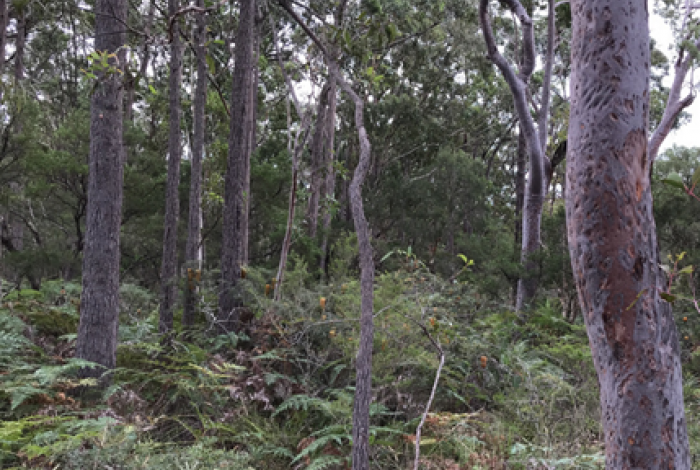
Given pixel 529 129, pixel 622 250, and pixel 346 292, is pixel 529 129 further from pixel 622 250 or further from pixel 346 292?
pixel 622 250

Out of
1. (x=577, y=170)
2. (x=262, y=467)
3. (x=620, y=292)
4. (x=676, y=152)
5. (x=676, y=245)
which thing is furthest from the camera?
(x=676, y=152)

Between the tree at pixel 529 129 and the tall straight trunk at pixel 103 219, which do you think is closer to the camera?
the tall straight trunk at pixel 103 219

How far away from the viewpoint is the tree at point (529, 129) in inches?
347

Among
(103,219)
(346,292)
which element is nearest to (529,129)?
(346,292)

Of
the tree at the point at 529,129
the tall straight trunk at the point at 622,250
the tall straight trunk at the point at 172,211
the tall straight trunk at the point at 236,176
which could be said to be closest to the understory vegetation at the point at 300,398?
the tall straight trunk at the point at 236,176

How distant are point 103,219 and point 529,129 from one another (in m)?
6.84

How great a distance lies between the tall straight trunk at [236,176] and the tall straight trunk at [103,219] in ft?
6.77

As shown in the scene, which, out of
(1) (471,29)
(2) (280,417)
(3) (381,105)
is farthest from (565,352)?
(1) (471,29)

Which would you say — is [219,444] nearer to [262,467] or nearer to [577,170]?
[262,467]

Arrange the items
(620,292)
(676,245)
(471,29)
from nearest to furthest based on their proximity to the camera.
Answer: (620,292) → (676,245) → (471,29)

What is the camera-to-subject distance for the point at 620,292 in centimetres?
206

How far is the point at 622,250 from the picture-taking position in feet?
6.80

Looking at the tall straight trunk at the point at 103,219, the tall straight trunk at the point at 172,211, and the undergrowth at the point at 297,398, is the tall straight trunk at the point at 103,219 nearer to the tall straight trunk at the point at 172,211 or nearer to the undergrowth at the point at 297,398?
the undergrowth at the point at 297,398

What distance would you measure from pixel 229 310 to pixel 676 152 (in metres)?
24.5
